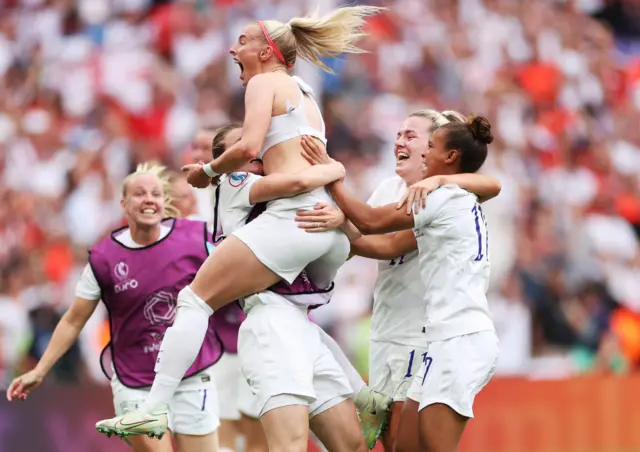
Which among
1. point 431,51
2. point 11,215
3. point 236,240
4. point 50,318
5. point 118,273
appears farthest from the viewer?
point 431,51

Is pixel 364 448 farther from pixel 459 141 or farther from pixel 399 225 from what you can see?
pixel 459 141

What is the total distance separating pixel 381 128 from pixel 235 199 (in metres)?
7.53

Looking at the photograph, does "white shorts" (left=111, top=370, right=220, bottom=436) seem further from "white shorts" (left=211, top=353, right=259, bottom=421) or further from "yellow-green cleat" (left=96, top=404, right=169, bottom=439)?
"yellow-green cleat" (left=96, top=404, right=169, bottom=439)

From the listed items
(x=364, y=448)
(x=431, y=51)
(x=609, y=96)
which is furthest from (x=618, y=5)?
(x=364, y=448)

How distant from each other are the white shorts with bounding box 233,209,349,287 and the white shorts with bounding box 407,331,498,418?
0.70 m

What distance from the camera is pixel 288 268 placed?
542 centimetres

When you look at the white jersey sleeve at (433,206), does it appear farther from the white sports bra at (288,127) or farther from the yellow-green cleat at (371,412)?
the yellow-green cleat at (371,412)

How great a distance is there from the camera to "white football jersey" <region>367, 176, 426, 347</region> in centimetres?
619

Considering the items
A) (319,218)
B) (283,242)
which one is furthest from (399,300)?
(283,242)

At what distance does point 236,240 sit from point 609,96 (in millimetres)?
9945

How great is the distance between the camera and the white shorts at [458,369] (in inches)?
213

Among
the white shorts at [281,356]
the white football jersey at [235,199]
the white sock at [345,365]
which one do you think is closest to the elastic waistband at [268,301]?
the white shorts at [281,356]

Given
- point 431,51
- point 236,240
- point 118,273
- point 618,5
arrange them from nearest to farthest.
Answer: point 236,240, point 118,273, point 431,51, point 618,5

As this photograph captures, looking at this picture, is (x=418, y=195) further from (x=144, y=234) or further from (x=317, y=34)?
(x=144, y=234)
